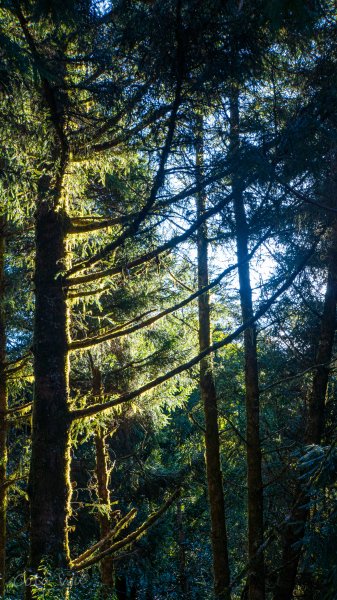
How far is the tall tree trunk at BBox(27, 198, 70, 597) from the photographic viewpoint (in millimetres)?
5691

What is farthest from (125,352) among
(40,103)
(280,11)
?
(280,11)

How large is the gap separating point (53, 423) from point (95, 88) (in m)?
3.36

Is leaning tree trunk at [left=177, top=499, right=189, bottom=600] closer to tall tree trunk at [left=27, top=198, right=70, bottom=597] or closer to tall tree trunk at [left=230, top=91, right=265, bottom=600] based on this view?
tall tree trunk at [left=230, top=91, right=265, bottom=600]

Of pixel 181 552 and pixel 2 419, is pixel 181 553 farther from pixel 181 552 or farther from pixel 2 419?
pixel 2 419

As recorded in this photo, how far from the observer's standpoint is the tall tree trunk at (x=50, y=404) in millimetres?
5691

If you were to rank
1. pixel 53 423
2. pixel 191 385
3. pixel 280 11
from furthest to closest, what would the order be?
pixel 191 385
pixel 53 423
pixel 280 11

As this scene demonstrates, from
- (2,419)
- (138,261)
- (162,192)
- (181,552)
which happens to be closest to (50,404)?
(138,261)

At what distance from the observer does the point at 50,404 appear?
600cm

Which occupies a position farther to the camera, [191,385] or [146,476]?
[146,476]

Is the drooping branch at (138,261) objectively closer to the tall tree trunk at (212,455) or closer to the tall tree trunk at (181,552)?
the tall tree trunk at (212,455)

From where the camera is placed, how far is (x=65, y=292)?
6.34 metres

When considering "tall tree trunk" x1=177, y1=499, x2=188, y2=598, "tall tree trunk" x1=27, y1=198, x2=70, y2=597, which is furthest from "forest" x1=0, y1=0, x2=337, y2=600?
"tall tree trunk" x1=177, y1=499, x2=188, y2=598

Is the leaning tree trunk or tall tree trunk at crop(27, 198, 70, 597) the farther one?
the leaning tree trunk

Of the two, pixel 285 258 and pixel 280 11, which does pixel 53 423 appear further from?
pixel 280 11
